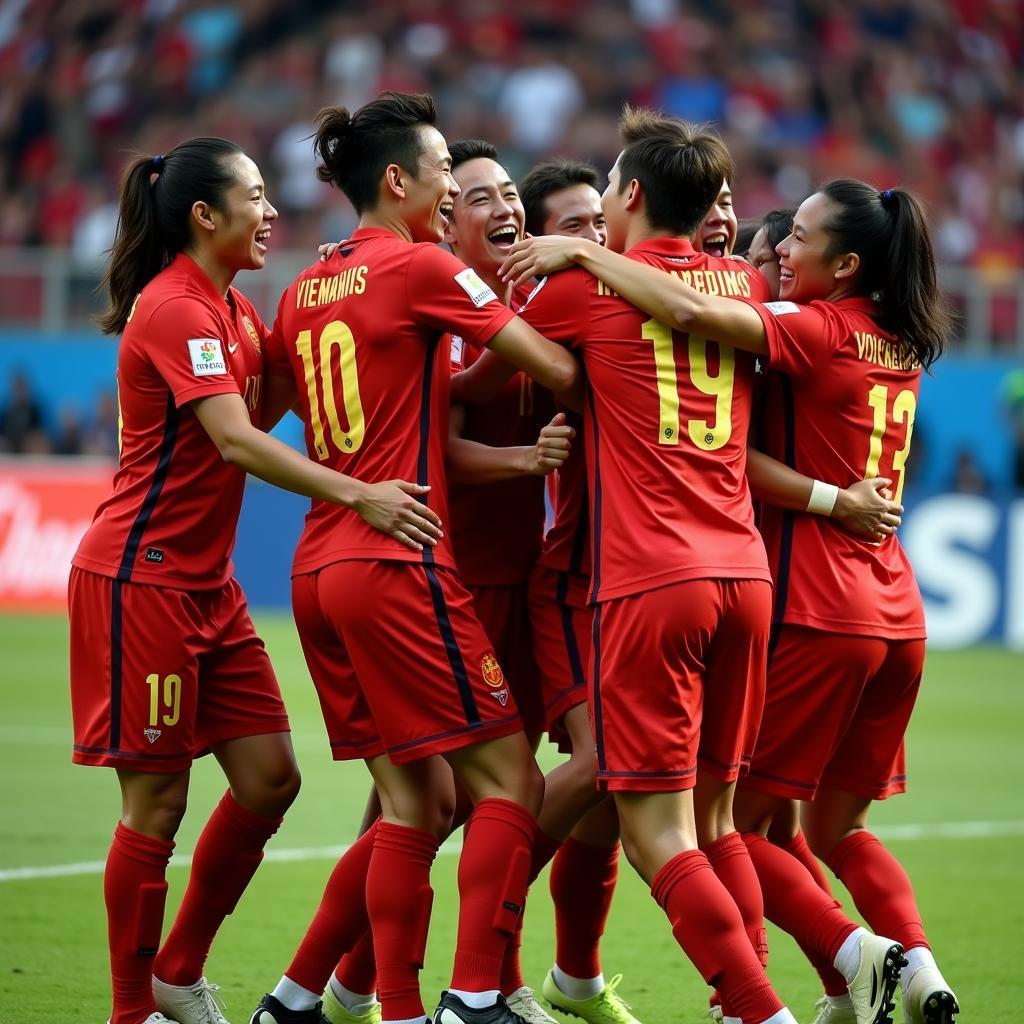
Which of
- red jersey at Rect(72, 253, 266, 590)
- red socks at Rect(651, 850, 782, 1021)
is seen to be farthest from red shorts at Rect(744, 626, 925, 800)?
red jersey at Rect(72, 253, 266, 590)

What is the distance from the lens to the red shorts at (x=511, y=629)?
17.5ft

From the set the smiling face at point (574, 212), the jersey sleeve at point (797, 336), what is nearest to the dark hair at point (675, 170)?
the jersey sleeve at point (797, 336)

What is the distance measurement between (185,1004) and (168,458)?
1602 mm

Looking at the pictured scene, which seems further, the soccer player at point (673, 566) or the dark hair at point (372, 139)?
the dark hair at point (372, 139)

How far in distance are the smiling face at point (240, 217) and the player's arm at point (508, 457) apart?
2.73 feet

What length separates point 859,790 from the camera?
206 inches

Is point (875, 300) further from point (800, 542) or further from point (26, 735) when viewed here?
point (26, 735)

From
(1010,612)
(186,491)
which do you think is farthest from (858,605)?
(1010,612)

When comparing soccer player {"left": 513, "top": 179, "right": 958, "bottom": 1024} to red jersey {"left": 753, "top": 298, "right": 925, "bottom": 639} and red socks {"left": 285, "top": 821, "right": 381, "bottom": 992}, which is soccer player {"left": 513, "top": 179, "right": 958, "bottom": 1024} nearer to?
red jersey {"left": 753, "top": 298, "right": 925, "bottom": 639}

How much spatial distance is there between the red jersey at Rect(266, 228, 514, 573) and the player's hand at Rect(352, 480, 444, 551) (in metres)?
0.03

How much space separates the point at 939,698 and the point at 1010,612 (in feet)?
8.97

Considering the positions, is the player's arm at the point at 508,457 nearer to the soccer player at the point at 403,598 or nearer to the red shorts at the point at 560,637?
the soccer player at the point at 403,598

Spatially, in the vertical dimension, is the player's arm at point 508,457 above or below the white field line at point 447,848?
above

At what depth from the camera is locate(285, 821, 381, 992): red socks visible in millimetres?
4961
